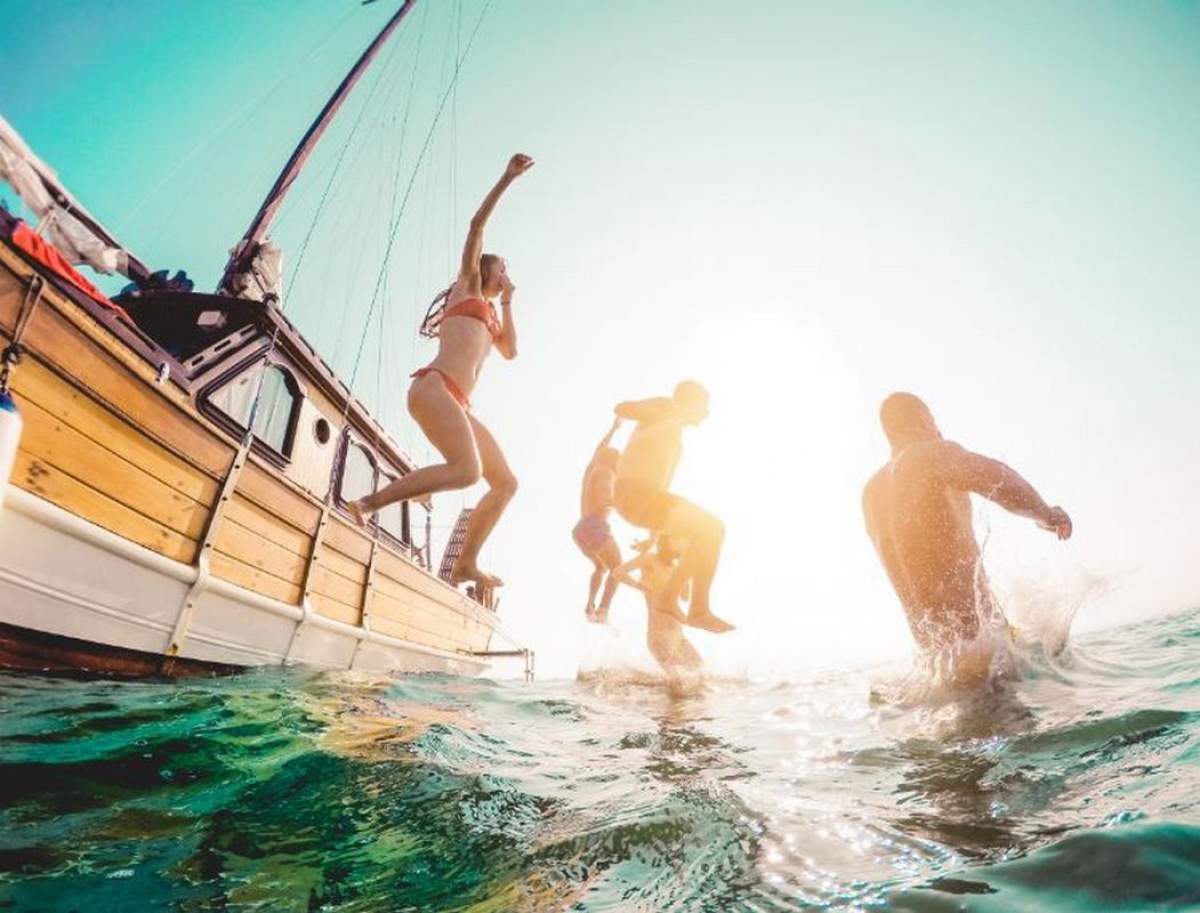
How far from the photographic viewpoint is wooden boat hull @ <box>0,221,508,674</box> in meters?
3.06

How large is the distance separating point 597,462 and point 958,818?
18.6 ft

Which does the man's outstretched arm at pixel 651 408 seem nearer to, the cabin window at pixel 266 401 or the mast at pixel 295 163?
the cabin window at pixel 266 401

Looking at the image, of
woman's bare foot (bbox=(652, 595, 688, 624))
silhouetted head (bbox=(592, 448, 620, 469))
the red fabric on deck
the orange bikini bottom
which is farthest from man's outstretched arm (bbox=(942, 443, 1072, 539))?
the red fabric on deck

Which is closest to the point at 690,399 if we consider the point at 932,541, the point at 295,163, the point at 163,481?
the point at 932,541

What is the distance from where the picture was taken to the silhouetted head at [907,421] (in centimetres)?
400

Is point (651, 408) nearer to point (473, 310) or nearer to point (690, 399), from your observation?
point (690, 399)

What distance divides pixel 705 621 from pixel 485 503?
2.67 m

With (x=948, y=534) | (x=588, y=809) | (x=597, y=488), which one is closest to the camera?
(x=588, y=809)

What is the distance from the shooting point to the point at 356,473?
7340mm

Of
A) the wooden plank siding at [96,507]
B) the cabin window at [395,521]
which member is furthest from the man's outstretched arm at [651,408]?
the wooden plank siding at [96,507]

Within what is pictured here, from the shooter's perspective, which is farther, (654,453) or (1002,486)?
(654,453)

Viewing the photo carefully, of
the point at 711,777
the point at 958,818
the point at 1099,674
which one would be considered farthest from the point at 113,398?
the point at 1099,674

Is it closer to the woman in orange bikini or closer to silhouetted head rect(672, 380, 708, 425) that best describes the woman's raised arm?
the woman in orange bikini

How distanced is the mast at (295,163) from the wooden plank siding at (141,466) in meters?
4.65
